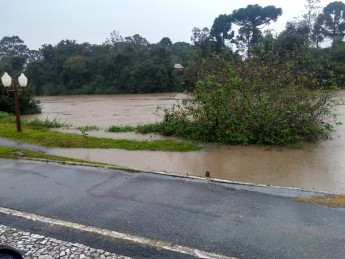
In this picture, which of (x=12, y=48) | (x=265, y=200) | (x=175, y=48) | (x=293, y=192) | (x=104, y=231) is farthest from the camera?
(x=12, y=48)

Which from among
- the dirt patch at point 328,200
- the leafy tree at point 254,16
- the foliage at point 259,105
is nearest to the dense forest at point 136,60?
the leafy tree at point 254,16

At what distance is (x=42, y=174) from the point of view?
6.66m

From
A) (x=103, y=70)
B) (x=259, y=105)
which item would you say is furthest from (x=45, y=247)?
(x=103, y=70)

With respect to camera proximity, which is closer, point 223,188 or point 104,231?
point 104,231

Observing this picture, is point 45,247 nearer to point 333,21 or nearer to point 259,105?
point 259,105

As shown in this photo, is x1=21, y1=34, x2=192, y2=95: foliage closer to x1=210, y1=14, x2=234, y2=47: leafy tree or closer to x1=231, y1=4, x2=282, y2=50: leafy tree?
x1=210, y1=14, x2=234, y2=47: leafy tree

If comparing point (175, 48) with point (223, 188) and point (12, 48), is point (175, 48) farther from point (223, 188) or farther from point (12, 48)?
point (223, 188)

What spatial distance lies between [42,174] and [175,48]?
2199 inches

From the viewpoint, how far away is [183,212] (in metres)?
4.60

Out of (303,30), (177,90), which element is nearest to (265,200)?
(303,30)

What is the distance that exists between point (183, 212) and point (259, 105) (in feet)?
22.3

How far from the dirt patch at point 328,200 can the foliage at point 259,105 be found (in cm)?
517

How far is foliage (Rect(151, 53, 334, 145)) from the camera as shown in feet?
34.3

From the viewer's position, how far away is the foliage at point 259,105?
10445 mm
